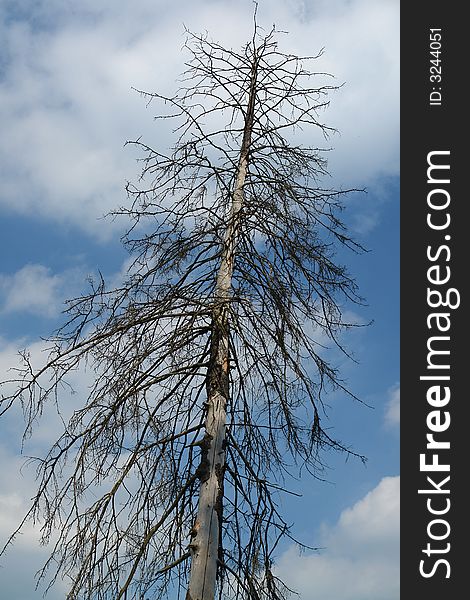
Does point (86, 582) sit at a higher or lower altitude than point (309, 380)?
lower

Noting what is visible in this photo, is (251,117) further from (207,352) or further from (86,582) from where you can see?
(86,582)

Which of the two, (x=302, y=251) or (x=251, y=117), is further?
(x=251, y=117)

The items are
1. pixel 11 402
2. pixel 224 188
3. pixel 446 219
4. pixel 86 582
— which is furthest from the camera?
pixel 224 188

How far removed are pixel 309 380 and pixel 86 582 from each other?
7.04ft

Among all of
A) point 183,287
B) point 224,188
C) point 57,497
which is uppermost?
point 224,188

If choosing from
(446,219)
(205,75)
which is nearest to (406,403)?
(446,219)

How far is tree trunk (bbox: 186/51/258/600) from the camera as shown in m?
5.80

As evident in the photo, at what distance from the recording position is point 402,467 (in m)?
6.45

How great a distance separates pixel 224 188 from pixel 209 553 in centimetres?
323

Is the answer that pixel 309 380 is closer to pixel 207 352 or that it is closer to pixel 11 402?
pixel 207 352

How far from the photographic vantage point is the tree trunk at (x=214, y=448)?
5.80 metres

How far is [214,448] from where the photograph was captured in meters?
6.24

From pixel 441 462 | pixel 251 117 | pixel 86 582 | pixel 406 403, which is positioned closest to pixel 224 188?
pixel 251 117

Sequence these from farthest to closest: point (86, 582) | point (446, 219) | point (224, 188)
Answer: point (224, 188) < point (446, 219) < point (86, 582)
